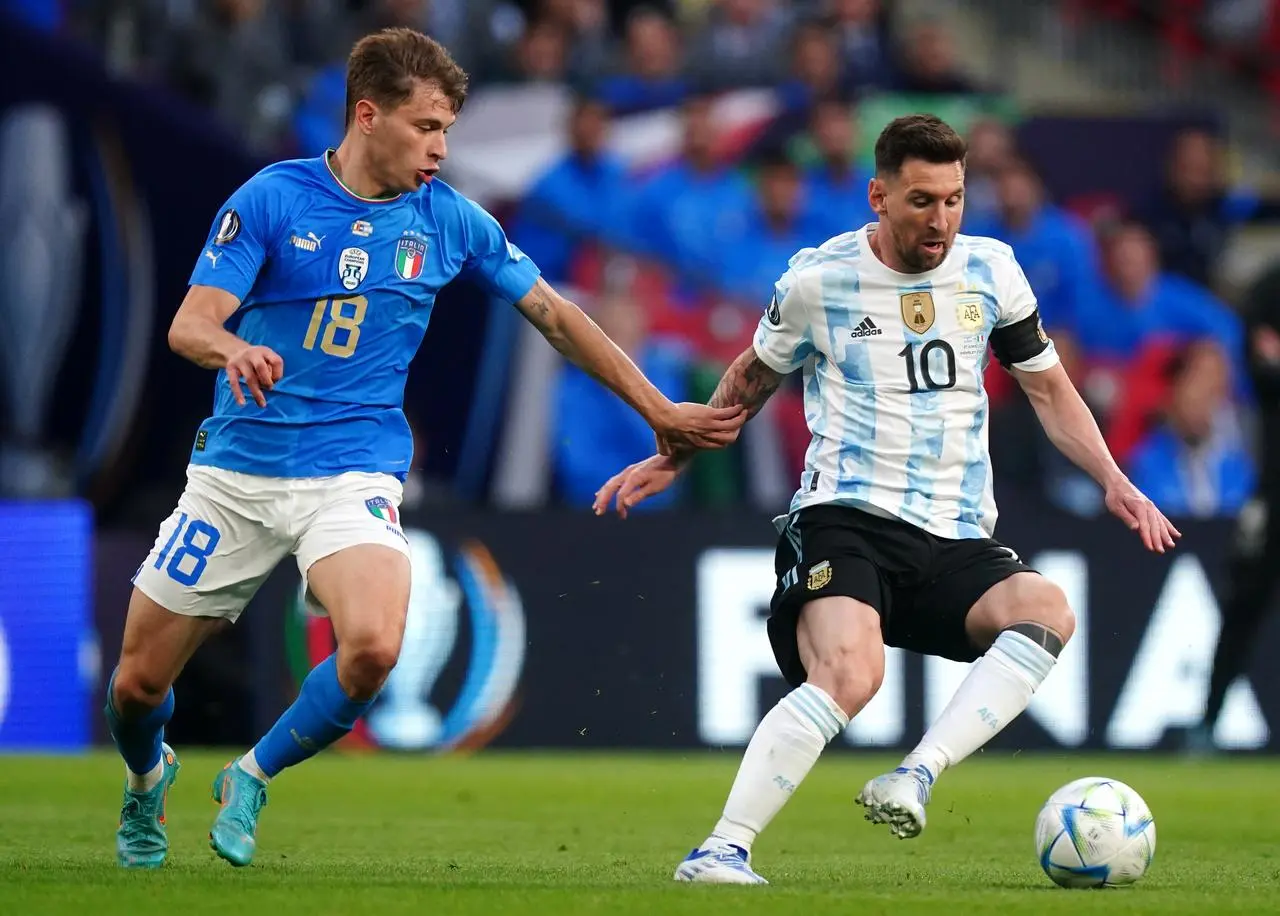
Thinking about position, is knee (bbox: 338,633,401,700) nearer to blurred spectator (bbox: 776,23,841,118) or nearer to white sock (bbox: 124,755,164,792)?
white sock (bbox: 124,755,164,792)

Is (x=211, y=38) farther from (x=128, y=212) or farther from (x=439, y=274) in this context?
(x=439, y=274)

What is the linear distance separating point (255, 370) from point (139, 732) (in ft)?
4.55

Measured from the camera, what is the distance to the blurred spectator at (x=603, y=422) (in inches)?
519

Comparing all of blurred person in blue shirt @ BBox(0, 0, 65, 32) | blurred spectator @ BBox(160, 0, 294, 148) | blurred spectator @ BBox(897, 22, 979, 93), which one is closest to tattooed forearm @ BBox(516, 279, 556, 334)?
blurred person in blue shirt @ BBox(0, 0, 65, 32)

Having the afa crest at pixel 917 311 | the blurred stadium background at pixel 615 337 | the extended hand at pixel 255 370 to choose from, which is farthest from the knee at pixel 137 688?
the blurred stadium background at pixel 615 337

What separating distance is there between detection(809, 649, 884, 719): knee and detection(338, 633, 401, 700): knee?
4.02 ft

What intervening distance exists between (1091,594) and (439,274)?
677 centimetres

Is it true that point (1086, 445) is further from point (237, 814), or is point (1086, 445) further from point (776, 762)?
point (237, 814)

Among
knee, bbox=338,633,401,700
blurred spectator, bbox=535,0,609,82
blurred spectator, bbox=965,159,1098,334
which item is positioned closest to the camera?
knee, bbox=338,633,401,700

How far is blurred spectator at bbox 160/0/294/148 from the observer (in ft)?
47.6

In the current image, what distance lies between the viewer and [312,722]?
6441mm

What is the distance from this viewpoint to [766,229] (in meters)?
14.3

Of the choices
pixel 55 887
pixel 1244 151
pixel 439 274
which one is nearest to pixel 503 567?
pixel 439 274

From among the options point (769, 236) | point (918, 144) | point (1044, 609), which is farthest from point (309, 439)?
point (769, 236)
